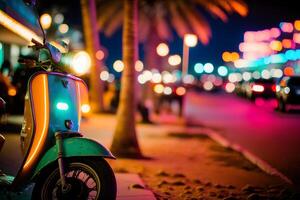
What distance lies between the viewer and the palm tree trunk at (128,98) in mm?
10617

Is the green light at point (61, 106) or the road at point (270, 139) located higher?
the green light at point (61, 106)

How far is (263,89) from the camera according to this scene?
117ft

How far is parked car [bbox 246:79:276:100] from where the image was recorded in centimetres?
3403

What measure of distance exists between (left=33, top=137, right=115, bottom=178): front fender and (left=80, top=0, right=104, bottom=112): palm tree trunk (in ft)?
47.8

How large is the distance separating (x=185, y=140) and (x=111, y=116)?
7.20 meters

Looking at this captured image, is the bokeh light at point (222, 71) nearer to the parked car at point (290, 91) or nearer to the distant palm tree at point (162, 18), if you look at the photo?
the distant palm tree at point (162, 18)

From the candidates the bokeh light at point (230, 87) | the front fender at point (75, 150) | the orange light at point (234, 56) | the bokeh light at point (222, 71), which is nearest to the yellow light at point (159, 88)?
the front fender at point (75, 150)

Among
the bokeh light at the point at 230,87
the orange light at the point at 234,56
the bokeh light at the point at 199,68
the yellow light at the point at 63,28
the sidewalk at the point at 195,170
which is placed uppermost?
the orange light at the point at 234,56

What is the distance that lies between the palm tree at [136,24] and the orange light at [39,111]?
5.42 metres

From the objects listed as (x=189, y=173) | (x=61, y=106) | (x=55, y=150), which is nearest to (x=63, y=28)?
(x=189, y=173)

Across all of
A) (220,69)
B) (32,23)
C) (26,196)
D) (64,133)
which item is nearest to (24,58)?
(64,133)

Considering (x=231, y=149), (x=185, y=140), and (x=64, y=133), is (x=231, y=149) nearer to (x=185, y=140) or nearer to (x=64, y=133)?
(x=185, y=140)

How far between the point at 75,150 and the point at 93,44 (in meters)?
16.2

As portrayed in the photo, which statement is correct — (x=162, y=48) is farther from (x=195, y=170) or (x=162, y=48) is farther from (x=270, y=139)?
(x=195, y=170)
